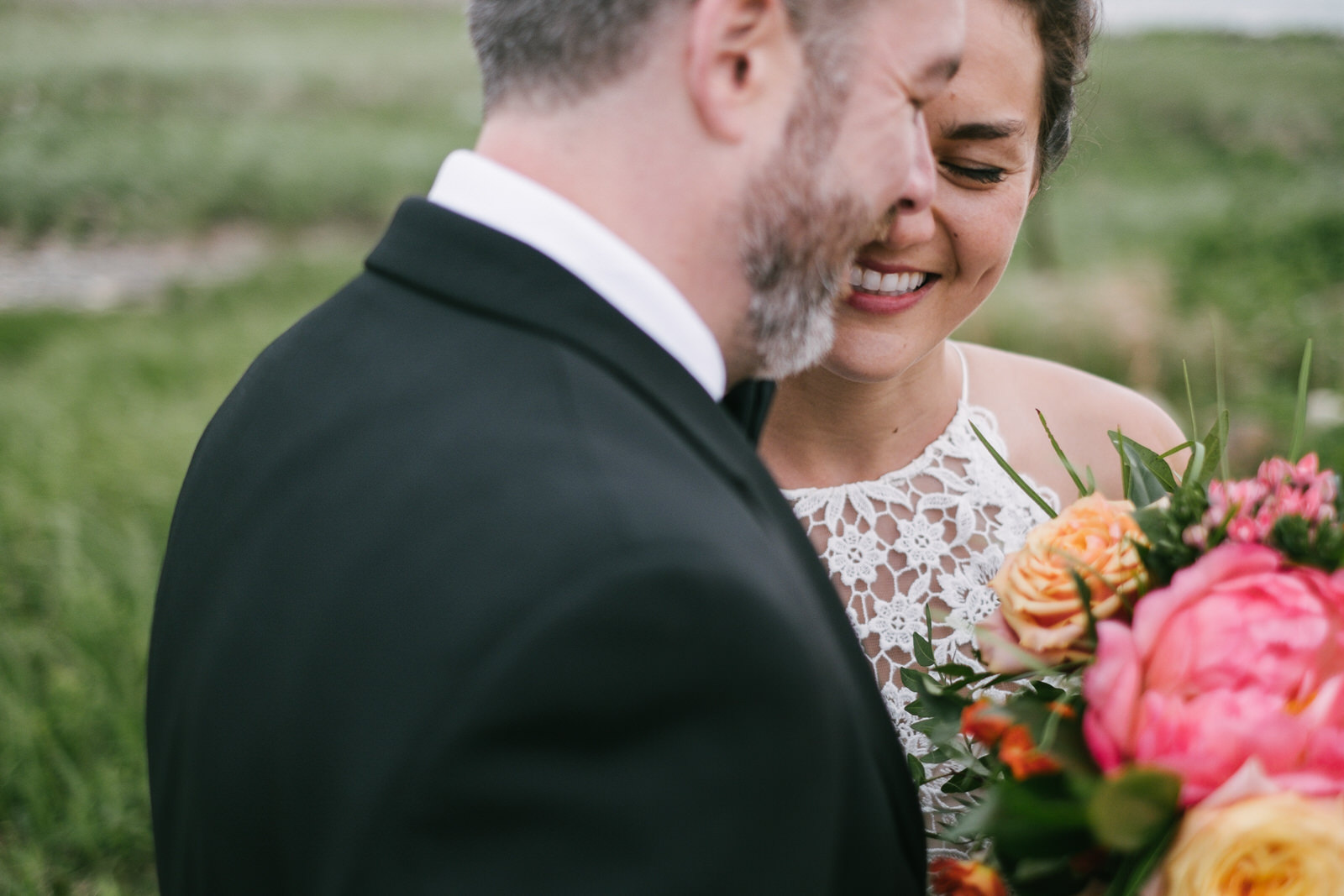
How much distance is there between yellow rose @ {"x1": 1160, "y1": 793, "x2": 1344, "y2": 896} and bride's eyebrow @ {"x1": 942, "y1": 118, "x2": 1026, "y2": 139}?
4.76ft

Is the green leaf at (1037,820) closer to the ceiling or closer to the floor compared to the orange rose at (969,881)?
closer to the ceiling

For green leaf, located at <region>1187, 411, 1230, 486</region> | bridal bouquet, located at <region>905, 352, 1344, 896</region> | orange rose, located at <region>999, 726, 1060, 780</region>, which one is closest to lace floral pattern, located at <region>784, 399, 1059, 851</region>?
green leaf, located at <region>1187, 411, 1230, 486</region>

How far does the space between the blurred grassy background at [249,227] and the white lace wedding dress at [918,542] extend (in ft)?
2.41

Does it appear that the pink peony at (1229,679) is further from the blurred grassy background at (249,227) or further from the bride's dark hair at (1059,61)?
the bride's dark hair at (1059,61)

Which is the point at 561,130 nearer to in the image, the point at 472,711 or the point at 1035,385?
the point at 472,711

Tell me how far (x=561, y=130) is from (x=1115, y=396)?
1854mm

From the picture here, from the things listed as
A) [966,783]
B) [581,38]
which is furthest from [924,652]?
[581,38]

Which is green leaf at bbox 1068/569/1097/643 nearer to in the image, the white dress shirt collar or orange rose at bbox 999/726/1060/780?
orange rose at bbox 999/726/1060/780

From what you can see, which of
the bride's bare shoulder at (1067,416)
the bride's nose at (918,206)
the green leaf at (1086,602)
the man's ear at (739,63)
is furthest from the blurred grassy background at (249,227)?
the man's ear at (739,63)

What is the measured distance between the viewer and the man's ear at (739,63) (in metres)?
1.24

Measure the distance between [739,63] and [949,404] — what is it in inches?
61.8

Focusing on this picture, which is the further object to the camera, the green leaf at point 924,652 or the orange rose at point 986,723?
the green leaf at point 924,652

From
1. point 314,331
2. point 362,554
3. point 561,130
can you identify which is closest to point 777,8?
point 561,130

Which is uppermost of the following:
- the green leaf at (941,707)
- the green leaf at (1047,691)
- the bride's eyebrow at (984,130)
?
the bride's eyebrow at (984,130)
